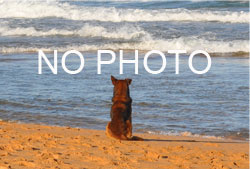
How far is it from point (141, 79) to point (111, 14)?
614 inches

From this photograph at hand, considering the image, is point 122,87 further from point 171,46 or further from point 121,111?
point 171,46

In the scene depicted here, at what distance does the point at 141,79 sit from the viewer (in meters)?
12.3

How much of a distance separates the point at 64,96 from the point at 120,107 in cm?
351

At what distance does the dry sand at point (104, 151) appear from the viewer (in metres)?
6.02

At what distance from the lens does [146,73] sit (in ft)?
42.8

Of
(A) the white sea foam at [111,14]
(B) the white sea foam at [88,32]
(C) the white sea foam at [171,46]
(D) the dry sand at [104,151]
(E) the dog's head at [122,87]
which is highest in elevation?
(A) the white sea foam at [111,14]

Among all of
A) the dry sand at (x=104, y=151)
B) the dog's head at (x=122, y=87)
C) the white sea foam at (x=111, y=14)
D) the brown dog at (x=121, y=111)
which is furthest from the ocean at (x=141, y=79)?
the dog's head at (x=122, y=87)

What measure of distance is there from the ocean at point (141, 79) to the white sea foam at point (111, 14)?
0.28 meters

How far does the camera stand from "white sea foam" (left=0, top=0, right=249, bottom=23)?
26.4m

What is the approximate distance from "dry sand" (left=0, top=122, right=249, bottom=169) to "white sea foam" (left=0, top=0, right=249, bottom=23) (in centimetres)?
1791

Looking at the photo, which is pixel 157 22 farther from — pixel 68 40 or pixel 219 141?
pixel 219 141

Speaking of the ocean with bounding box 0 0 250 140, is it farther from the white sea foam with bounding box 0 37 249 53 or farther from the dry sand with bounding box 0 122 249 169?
the dry sand with bounding box 0 122 249 169

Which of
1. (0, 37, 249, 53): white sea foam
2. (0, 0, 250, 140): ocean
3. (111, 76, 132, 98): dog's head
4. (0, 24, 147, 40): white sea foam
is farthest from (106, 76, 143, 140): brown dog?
(0, 24, 147, 40): white sea foam

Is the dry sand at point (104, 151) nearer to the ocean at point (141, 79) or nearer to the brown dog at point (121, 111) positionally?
the brown dog at point (121, 111)
